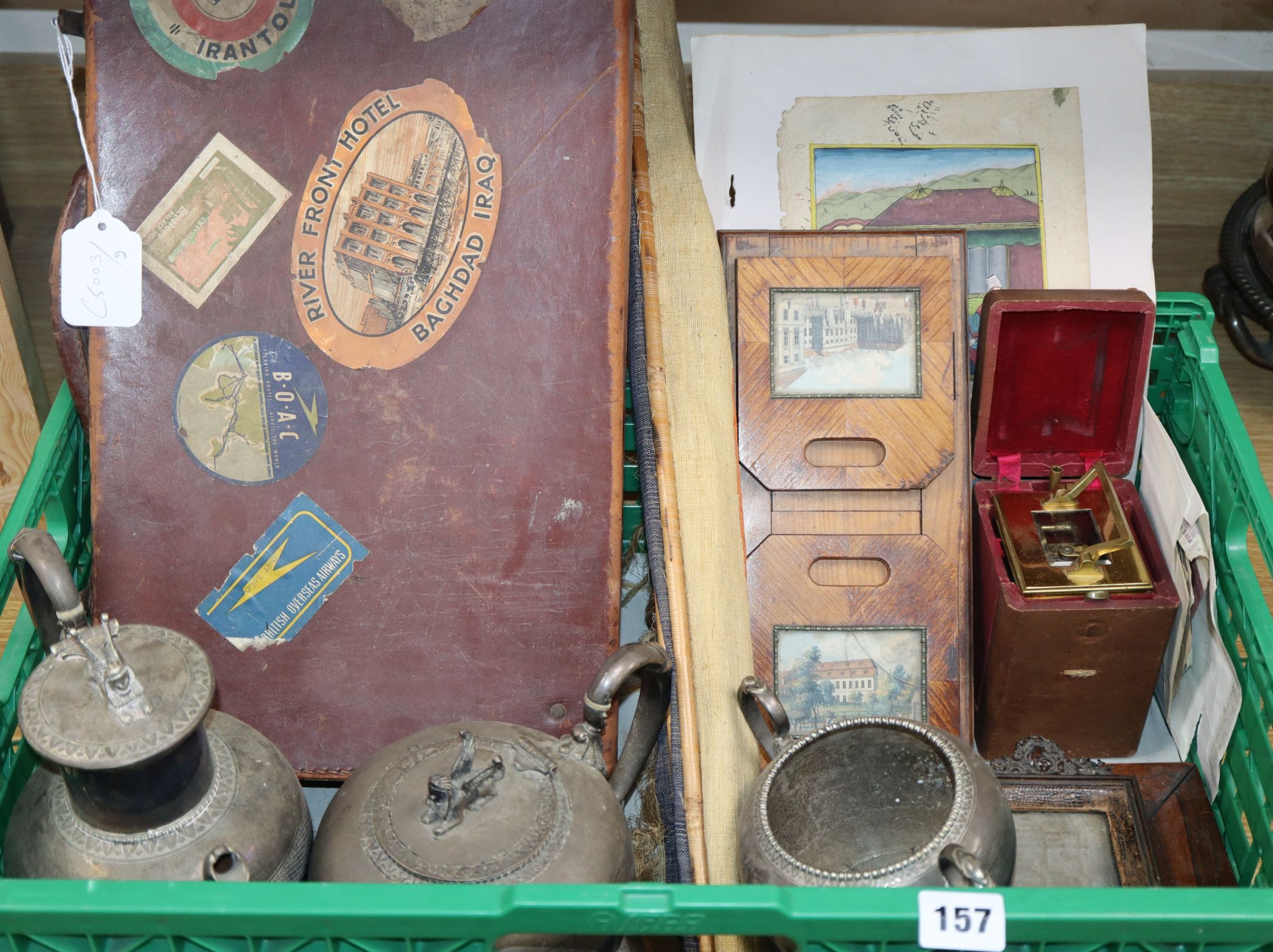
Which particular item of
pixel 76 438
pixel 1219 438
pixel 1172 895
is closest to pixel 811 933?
pixel 1172 895

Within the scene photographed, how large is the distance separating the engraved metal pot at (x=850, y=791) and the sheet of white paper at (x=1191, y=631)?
0.36 metres

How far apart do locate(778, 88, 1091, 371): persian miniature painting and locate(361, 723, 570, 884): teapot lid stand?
0.94 meters

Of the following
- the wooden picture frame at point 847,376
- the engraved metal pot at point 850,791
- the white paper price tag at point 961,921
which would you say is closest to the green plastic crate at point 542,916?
the white paper price tag at point 961,921

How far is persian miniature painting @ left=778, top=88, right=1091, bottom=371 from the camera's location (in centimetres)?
175

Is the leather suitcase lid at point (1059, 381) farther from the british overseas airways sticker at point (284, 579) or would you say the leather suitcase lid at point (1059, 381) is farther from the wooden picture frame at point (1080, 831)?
the british overseas airways sticker at point (284, 579)

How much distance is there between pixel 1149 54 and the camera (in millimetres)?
2119

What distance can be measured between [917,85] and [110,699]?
1375mm

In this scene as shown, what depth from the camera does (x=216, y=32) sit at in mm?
1457

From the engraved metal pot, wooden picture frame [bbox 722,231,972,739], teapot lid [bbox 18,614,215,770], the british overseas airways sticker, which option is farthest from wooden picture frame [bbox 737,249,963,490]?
teapot lid [bbox 18,614,215,770]

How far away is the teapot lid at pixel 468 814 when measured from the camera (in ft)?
3.58

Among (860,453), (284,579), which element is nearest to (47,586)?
(284,579)

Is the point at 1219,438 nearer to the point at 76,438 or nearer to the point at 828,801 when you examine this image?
the point at 828,801

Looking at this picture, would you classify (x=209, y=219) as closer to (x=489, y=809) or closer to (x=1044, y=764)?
(x=489, y=809)

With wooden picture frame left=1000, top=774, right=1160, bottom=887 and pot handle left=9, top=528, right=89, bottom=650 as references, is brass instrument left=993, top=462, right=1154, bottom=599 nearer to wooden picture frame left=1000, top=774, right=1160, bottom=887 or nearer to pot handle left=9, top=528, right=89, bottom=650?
wooden picture frame left=1000, top=774, right=1160, bottom=887
